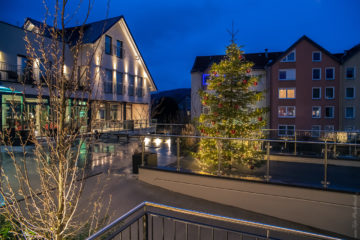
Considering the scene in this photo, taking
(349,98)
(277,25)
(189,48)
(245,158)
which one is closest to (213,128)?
(245,158)

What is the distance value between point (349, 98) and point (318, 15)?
196 m

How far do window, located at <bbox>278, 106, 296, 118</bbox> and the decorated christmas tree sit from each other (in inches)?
929

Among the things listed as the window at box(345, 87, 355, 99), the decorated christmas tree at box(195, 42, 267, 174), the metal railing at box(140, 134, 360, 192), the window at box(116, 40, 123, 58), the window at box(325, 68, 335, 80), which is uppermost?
the window at box(116, 40, 123, 58)

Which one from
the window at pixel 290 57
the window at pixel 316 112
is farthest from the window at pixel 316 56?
the window at pixel 316 112

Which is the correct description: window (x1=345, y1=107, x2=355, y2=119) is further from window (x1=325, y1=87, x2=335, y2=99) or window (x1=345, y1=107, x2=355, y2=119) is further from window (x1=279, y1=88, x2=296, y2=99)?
window (x1=279, y1=88, x2=296, y2=99)

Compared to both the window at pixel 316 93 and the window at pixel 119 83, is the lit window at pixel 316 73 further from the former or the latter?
Answer: the window at pixel 119 83

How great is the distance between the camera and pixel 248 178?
5.97 m

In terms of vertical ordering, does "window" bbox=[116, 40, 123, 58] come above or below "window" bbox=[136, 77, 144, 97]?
above

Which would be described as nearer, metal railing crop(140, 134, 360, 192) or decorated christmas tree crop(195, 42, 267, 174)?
metal railing crop(140, 134, 360, 192)

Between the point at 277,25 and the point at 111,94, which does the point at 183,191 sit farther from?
the point at 277,25

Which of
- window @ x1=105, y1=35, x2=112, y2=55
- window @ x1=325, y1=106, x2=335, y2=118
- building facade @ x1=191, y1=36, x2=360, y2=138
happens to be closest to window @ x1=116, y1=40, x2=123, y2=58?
window @ x1=105, y1=35, x2=112, y2=55

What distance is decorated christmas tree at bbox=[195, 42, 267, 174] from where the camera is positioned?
7.13 meters

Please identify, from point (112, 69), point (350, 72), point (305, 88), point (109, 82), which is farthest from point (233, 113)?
point (350, 72)

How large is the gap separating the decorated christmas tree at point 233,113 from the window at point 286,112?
77.4 ft
